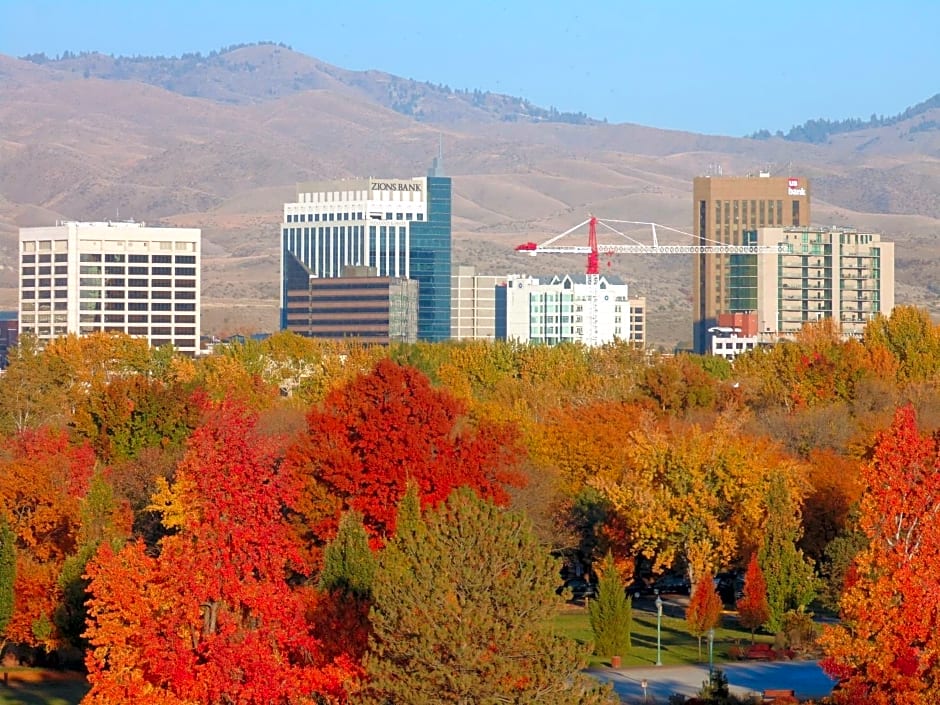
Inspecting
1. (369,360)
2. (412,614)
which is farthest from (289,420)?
(412,614)

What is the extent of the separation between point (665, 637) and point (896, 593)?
90.3ft

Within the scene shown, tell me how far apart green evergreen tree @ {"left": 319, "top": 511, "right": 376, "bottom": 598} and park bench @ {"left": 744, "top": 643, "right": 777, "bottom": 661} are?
15.1 meters

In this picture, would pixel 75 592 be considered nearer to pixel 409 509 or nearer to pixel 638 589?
pixel 409 509

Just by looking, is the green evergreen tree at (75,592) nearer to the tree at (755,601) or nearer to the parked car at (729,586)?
the tree at (755,601)

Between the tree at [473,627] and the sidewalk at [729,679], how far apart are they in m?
19.1

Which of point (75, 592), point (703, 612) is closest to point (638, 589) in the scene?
point (703, 612)

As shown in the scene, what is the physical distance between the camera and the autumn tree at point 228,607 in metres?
41.0

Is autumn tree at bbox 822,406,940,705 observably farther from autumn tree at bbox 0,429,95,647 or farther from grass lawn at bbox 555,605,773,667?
autumn tree at bbox 0,429,95,647

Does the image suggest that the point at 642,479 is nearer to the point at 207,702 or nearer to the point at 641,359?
the point at 207,702

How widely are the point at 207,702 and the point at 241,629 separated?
1.59m

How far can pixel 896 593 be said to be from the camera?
1667 inches

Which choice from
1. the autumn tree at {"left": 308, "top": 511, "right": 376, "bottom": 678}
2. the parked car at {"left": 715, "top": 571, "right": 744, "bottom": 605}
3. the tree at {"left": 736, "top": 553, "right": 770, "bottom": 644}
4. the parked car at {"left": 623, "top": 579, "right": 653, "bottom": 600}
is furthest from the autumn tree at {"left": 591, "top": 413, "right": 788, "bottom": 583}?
the autumn tree at {"left": 308, "top": 511, "right": 376, "bottom": 678}

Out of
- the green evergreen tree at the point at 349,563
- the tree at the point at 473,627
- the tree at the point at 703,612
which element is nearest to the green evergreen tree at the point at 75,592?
the green evergreen tree at the point at 349,563

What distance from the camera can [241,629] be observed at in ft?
136
